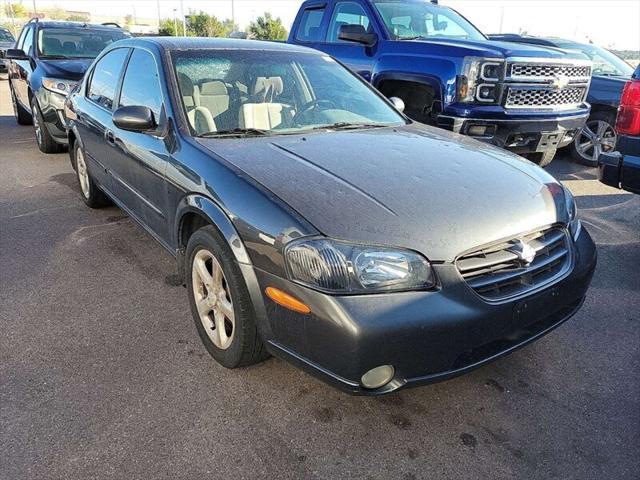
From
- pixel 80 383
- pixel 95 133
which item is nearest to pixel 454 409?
pixel 80 383

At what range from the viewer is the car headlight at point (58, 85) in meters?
6.54

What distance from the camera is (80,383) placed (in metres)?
2.54

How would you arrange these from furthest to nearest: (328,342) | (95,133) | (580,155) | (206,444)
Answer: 1. (580,155)
2. (95,133)
3. (206,444)
4. (328,342)

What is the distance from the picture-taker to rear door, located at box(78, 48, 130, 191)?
3.96m

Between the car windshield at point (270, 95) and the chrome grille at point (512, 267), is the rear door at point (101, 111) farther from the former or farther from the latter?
the chrome grille at point (512, 267)

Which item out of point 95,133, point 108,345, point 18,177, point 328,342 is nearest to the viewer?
point 328,342

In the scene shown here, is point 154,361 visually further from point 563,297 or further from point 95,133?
point 95,133

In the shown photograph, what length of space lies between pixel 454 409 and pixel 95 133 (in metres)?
3.43

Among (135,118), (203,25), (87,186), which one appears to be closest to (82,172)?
(87,186)

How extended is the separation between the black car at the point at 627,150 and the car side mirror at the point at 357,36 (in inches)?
117

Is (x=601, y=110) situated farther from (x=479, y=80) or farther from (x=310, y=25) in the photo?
(x=310, y=25)

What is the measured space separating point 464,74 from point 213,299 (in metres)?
3.77

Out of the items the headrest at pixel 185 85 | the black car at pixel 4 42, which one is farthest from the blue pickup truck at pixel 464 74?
the black car at pixel 4 42

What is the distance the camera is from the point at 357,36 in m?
6.04
